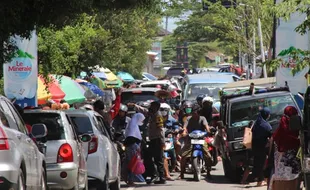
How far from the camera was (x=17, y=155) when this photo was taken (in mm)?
9945

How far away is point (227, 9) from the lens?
59781 millimetres

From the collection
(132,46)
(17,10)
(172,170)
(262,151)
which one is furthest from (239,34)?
(17,10)

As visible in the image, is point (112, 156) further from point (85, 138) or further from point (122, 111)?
point (122, 111)

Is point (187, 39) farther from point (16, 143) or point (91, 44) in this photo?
point (16, 143)

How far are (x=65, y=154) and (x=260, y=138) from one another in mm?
6006

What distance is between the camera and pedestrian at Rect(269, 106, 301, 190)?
14367mm

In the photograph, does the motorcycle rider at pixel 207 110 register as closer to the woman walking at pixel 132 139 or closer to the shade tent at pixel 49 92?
the shade tent at pixel 49 92

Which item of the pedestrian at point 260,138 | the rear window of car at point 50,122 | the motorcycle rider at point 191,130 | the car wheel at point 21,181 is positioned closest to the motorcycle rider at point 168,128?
the motorcycle rider at point 191,130

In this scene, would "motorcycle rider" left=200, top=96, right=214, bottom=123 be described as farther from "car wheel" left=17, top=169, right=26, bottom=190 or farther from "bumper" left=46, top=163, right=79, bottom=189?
"car wheel" left=17, top=169, right=26, bottom=190

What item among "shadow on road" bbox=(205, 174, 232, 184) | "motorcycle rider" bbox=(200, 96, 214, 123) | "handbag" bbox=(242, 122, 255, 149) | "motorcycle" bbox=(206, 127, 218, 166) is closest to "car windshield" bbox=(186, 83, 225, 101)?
"motorcycle rider" bbox=(200, 96, 214, 123)

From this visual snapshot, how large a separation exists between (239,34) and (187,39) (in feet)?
96.9

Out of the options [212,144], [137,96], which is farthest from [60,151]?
[137,96]

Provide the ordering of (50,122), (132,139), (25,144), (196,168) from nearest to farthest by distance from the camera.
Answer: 1. (25,144)
2. (50,122)
3. (132,139)
4. (196,168)

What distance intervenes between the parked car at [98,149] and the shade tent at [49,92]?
281 inches
